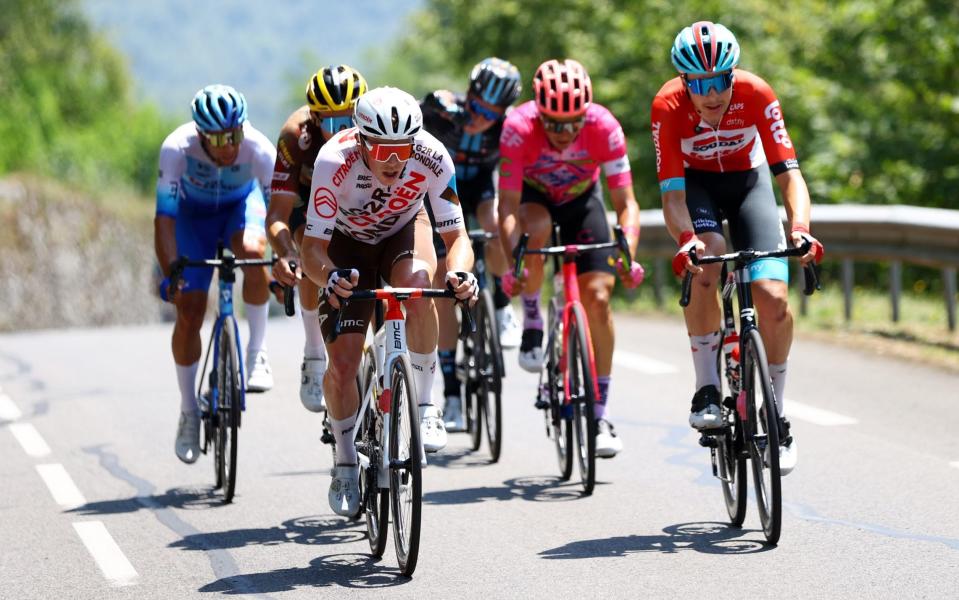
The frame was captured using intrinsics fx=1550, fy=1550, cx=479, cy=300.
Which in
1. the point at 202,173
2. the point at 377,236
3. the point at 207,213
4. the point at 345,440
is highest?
the point at 202,173

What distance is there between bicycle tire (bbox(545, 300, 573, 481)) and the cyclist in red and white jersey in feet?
3.99

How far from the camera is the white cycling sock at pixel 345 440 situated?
753 centimetres

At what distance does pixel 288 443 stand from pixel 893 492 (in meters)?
4.14

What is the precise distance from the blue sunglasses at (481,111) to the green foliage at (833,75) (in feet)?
34.8

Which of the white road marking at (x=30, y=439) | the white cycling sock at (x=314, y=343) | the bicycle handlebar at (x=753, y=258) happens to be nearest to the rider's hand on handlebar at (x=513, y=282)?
the white cycling sock at (x=314, y=343)

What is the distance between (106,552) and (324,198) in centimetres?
206

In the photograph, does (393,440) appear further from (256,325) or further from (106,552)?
(256,325)

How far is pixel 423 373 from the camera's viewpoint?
717 centimetres

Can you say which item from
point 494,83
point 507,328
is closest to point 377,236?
point 494,83

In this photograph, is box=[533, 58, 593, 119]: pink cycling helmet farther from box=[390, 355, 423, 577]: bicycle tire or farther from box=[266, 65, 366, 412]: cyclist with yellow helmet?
box=[390, 355, 423, 577]: bicycle tire

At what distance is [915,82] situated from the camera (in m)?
20.8

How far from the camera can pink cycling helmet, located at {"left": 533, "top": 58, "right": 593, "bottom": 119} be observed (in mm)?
8672

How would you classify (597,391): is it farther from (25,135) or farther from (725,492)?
(25,135)

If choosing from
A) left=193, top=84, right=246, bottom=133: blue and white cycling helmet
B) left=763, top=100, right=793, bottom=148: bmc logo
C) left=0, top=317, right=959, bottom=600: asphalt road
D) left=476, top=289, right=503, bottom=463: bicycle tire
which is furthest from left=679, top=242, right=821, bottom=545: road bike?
left=193, top=84, right=246, bottom=133: blue and white cycling helmet
